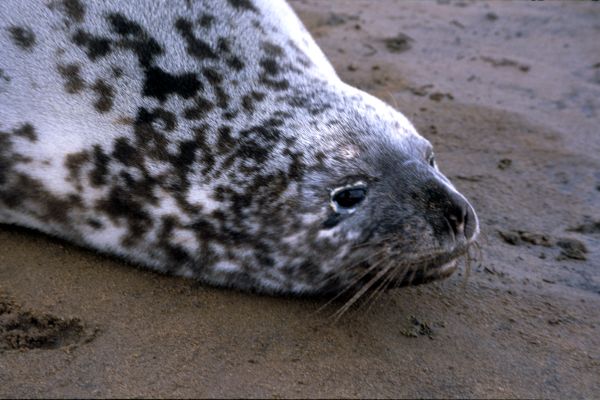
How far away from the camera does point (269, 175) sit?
8.84 feet

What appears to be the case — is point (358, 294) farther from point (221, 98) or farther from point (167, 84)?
point (167, 84)

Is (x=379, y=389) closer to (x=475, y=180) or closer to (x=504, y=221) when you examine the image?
(x=504, y=221)

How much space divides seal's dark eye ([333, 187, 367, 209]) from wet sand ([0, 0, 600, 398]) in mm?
386

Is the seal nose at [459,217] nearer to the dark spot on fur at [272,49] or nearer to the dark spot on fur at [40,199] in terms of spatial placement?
the dark spot on fur at [272,49]

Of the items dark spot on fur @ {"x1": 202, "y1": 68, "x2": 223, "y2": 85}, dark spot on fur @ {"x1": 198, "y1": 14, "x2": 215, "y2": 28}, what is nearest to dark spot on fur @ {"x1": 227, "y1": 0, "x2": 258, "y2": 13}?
dark spot on fur @ {"x1": 198, "y1": 14, "x2": 215, "y2": 28}

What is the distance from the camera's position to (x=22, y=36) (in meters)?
2.92

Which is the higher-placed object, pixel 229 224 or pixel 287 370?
pixel 229 224

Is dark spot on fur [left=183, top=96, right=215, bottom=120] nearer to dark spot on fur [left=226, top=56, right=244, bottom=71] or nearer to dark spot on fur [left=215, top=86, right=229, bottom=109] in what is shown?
dark spot on fur [left=215, top=86, right=229, bottom=109]

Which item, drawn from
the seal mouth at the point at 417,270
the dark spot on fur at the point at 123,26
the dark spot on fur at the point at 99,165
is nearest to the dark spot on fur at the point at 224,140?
the dark spot on fur at the point at 99,165

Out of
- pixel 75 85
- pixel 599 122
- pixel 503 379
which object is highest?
pixel 75 85

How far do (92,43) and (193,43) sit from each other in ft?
1.26

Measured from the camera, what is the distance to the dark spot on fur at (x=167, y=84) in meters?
2.80

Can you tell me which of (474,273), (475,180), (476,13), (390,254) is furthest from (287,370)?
(476,13)

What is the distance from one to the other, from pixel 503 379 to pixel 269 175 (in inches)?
41.7
